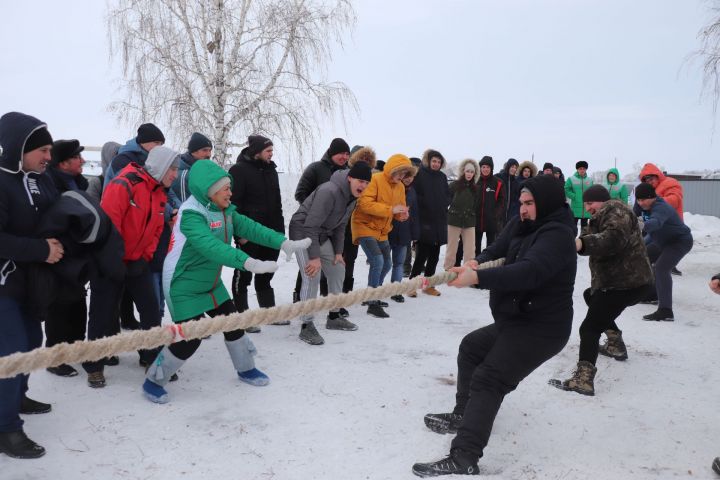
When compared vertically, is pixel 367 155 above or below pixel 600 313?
above

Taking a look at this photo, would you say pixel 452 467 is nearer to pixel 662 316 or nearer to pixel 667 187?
pixel 662 316

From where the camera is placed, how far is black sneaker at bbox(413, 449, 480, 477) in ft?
9.94

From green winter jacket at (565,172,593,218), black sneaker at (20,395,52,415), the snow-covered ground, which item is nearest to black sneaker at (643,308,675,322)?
the snow-covered ground

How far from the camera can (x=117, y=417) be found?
3.72 meters

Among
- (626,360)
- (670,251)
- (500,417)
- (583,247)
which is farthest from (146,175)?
(670,251)

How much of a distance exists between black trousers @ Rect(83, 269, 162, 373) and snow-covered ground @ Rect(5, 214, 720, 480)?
1.43 feet

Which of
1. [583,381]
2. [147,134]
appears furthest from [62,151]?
[583,381]

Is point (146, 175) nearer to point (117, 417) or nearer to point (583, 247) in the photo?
point (117, 417)

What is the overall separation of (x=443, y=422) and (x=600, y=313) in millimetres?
1844

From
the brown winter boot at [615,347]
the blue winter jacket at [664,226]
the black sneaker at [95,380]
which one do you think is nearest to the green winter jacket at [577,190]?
the blue winter jacket at [664,226]

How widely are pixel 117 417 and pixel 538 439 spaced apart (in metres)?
2.85

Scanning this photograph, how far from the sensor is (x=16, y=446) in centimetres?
313

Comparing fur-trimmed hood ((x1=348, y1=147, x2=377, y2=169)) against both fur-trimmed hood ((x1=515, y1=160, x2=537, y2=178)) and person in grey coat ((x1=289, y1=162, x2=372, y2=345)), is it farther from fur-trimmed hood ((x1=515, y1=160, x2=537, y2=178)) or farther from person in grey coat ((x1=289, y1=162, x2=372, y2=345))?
fur-trimmed hood ((x1=515, y1=160, x2=537, y2=178))

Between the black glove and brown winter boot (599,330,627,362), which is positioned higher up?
the black glove
